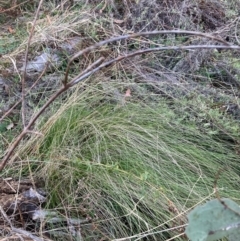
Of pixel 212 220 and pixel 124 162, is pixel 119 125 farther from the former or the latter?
pixel 212 220

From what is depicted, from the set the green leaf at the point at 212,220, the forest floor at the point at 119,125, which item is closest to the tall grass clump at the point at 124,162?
the forest floor at the point at 119,125

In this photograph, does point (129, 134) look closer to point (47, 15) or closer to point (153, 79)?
point (153, 79)

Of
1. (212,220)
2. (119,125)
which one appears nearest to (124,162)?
(119,125)

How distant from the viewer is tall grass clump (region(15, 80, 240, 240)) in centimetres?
163

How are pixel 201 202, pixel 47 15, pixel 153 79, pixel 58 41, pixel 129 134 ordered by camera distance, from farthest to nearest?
pixel 47 15 → pixel 58 41 → pixel 153 79 → pixel 129 134 → pixel 201 202

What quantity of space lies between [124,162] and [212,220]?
926 mm

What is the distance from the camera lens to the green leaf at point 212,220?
89 cm

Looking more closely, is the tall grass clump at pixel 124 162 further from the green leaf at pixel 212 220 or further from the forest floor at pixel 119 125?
the green leaf at pixel 212 220

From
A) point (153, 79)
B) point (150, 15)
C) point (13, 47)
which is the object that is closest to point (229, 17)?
point (150, 15)

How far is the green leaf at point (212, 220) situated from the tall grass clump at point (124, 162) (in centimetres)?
59

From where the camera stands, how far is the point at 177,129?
1928 millimetres

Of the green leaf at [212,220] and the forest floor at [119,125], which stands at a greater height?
the green leaf at [212,220]

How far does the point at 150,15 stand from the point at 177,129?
82cm

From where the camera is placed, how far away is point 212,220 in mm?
896
